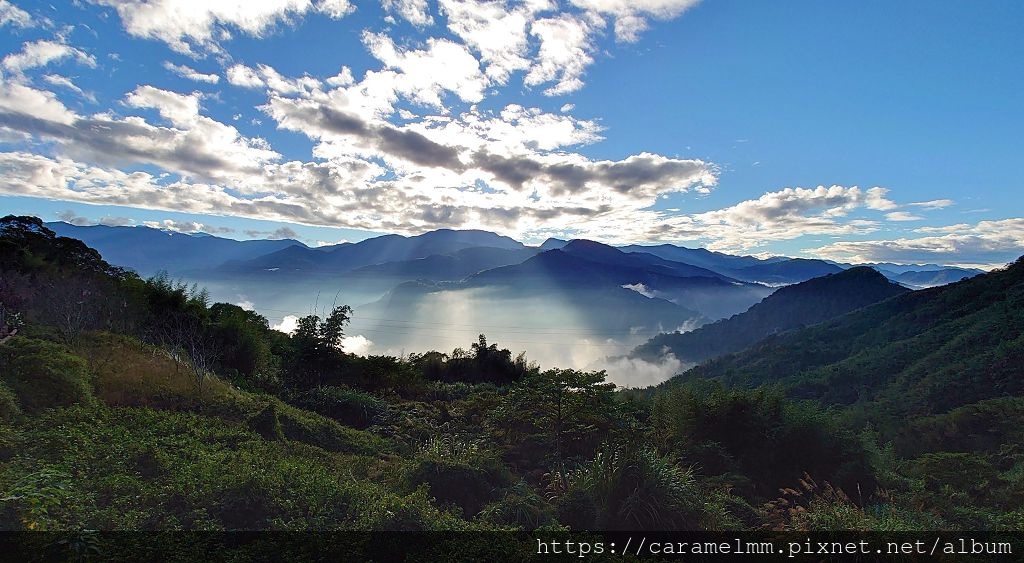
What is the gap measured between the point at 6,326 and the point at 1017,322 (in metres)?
65.8

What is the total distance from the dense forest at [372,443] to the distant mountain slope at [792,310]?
12926 cm

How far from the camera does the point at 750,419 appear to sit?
1332cm

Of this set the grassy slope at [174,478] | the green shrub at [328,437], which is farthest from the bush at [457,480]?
the green shrub at [328,437]

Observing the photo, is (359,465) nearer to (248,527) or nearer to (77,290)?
(248,527)

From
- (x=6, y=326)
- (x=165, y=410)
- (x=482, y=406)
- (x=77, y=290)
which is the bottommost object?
(x=482, y=406)

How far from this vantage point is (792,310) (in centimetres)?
14712

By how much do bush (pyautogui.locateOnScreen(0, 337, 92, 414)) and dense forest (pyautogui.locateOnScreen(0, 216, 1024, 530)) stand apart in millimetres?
43

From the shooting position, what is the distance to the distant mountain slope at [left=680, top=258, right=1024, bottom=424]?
3338cm

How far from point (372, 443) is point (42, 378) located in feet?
25.6

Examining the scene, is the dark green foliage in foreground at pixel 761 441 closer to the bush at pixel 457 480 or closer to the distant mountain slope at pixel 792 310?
the bush at pixel 457 480

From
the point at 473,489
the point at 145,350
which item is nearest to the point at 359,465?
the point at 473,489

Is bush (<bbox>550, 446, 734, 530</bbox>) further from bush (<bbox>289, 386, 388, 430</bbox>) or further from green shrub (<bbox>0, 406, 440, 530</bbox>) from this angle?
bush (<bbox>289, 386, 388, 430</bbox>)

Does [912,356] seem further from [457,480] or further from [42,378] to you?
[42,378]

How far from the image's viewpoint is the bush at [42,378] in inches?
381
